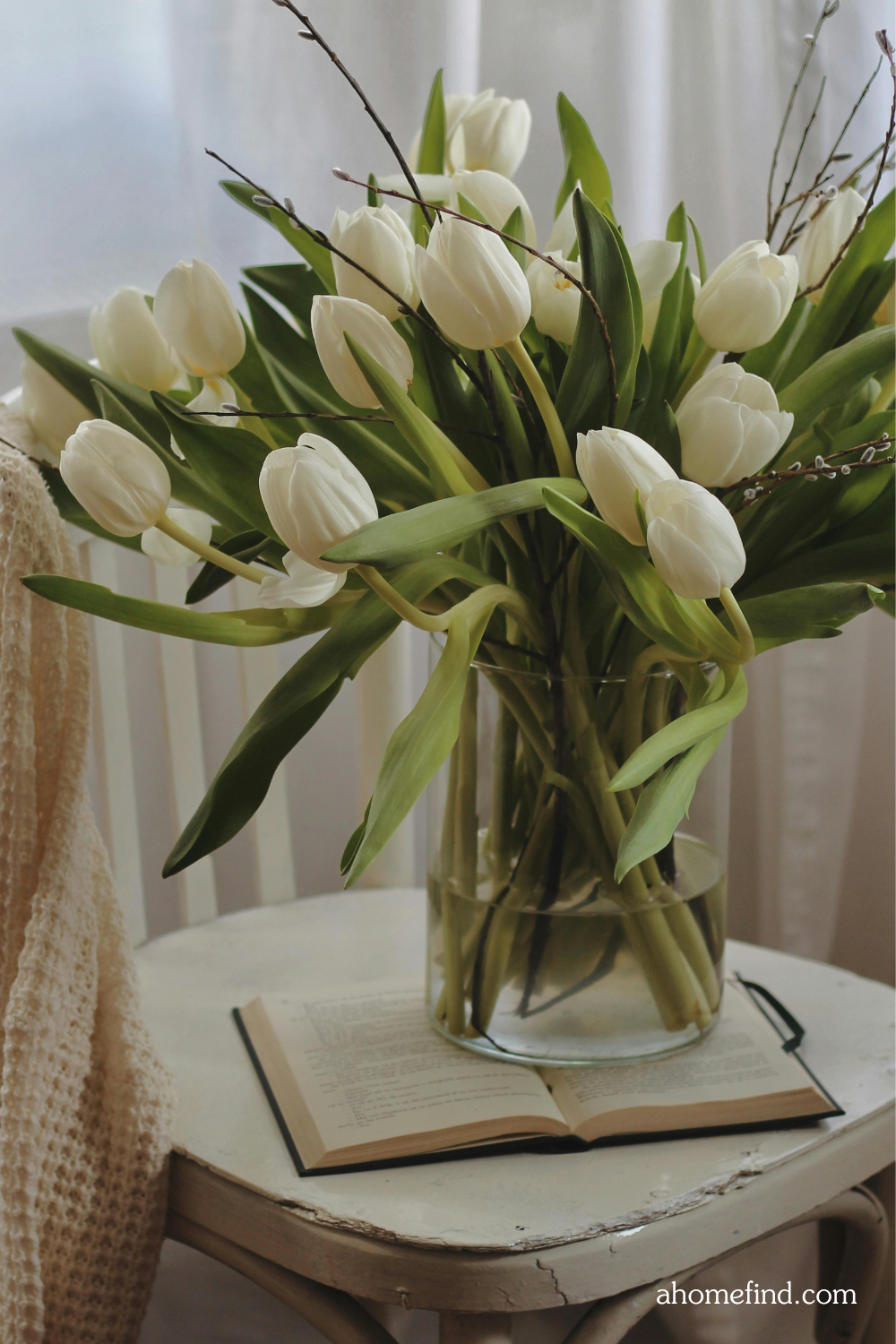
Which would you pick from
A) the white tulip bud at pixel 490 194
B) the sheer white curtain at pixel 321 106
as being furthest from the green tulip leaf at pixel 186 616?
the sheer white curtain at pixel 321 106

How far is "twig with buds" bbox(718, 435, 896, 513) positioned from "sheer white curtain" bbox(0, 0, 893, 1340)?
598 mm

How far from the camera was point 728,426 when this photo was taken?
0.51m

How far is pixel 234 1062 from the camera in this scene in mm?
Answer: 721

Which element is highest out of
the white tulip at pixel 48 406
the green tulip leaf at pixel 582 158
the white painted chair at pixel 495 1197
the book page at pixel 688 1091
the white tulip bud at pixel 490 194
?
the green tulip leaf at pixel 582 158

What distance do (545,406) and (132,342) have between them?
0.79 ft

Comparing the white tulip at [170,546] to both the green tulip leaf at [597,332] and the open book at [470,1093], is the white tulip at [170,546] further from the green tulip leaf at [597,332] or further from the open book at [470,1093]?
the open book at [470,1093]

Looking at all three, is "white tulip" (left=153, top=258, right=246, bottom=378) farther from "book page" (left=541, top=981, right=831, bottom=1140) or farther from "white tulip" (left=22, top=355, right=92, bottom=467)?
"book page" (left=541, top=981, right=831, bottom=1140)

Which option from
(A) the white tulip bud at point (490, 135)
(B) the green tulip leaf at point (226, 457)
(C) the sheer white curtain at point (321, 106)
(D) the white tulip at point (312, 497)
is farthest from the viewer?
(C) the sheer white curtain at point (321, 106)

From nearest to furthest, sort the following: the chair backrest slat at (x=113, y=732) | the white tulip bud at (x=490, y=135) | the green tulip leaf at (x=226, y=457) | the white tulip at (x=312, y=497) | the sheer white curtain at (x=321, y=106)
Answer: the white tulip at (x=312, y=497)
the green tulip leaf at (x=226, y=457)
the white tulip bud at (x=490, y=135)
the chair backrest slat at (x=113, y=732)
the sheer white curtain at (x=321, y=106)

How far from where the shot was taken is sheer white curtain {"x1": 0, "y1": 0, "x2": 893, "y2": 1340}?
39.0 inches

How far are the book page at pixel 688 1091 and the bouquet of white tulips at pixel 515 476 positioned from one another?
0.09 feet

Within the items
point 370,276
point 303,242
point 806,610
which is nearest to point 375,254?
point 370,276

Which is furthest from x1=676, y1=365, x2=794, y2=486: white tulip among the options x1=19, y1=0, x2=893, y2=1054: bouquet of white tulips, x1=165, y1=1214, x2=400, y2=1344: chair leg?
x1=165, y1=1214, x2=400, y2=1344: chair leg

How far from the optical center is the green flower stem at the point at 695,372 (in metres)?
0.60
